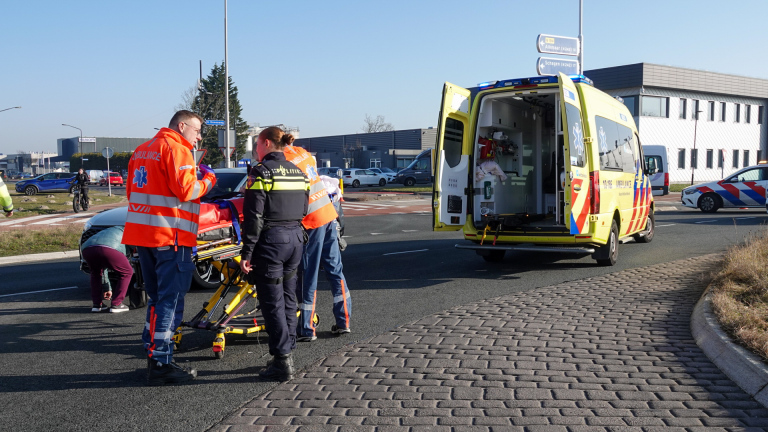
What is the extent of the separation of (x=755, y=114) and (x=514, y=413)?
189 feet

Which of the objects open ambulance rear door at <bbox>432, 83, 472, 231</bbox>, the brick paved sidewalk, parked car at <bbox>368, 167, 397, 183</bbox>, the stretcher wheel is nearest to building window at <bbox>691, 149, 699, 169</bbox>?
parked car at <bbox>368, 167, 397, 183</bbox>

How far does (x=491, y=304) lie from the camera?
7.48 m

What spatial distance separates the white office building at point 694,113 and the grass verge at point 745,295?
3834 cm

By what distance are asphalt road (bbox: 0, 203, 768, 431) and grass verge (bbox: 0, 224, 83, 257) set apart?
172 cm

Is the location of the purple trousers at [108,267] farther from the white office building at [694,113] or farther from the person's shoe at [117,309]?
the white office building at [694,113]

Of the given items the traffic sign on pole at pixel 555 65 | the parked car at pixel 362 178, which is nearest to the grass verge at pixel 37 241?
the traffic sign on pole at pixel 555 65

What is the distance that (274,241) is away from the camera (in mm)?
4789

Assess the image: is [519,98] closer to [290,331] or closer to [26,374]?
[290,331]

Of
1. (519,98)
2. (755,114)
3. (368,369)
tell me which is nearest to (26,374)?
(368,369)

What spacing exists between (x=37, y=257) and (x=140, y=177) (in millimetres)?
9611

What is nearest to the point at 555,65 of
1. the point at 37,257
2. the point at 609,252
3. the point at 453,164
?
the point at 609,252

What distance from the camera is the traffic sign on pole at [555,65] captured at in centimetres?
2059

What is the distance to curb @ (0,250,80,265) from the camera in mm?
12656

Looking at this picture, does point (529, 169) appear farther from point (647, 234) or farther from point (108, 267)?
point (108, 267)
